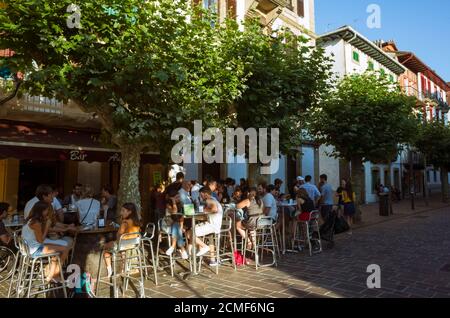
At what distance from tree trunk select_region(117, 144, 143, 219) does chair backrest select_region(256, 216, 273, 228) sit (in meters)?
2.35

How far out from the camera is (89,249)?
566 cm

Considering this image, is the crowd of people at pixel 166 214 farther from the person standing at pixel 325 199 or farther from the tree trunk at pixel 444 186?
the tree trunk at pixel 444 186

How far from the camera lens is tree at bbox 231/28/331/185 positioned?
9008mm

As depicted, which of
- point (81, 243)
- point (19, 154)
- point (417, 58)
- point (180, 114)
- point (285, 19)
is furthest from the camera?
point (417, 58)

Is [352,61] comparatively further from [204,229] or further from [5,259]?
[5,259]

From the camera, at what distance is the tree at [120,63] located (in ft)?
18.0

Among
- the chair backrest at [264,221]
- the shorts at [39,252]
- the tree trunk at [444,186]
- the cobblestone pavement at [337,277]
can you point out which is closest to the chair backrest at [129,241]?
the cobblestone pavement at [337,277]

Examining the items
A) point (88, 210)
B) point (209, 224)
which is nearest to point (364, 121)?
point (209, 224)

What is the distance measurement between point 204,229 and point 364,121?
8743 mm

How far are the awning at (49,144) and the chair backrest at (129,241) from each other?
437cm

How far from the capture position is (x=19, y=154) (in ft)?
26.3
